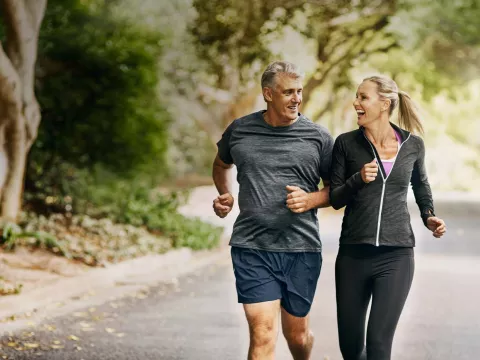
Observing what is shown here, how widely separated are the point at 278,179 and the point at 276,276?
55cm

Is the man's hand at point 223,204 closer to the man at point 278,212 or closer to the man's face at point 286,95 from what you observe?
the man at point 278,212

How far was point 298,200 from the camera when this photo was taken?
225 inches

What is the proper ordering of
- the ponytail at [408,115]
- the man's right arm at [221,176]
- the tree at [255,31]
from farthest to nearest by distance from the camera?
the tree at [255,31]
the man's right arm at [221,176]
the ponytail at [408,115]

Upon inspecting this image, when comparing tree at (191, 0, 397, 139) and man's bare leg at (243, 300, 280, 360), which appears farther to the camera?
tree at (191, 0, 397, 139)

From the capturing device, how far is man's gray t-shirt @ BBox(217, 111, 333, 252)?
230 inches

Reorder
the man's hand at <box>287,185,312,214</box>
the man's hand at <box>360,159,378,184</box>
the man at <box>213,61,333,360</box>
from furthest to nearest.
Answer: the man at <box>213,61,333,360</box>, the man's hand at <box>287,185,312,214</box>, the man's hand at <box>360,159,378,184</box>

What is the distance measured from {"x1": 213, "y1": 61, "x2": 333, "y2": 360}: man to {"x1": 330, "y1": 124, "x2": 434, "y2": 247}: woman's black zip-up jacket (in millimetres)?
160

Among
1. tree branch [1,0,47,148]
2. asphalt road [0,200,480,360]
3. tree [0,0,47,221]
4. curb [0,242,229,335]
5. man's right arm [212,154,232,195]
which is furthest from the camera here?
tree branch [1,0,47,148]

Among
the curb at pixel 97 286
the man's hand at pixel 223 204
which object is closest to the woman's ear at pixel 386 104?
the man's hand at pixel 223 204

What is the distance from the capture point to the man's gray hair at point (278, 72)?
19.2ft

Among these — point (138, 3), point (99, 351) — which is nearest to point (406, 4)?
point (138, 3)

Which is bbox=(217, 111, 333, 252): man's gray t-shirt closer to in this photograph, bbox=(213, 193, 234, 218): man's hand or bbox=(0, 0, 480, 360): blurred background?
bbox=(213, 193, 234, 218): man's hand

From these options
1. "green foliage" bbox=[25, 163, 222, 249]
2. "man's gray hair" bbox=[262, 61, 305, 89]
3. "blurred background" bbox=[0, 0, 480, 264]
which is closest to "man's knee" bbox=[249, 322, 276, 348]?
"man's gray hair" bbox=[262, 61, 305, 89]

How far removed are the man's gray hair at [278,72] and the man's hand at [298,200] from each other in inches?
23.7
